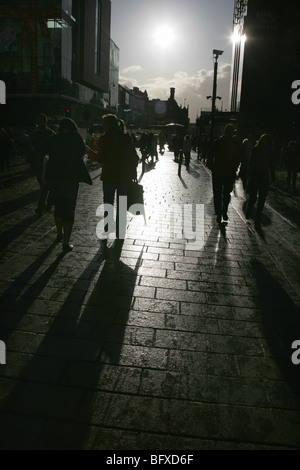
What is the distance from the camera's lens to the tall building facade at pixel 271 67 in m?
41.0

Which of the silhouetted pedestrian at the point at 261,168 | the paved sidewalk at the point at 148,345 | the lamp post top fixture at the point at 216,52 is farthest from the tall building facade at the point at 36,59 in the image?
the paved sidewalk at the point at 148,345

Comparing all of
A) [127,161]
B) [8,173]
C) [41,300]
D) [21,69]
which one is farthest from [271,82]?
[41,300]

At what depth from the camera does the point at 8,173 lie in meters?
15.4

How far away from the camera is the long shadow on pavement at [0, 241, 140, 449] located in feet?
7.72

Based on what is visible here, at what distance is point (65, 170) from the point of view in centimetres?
578
